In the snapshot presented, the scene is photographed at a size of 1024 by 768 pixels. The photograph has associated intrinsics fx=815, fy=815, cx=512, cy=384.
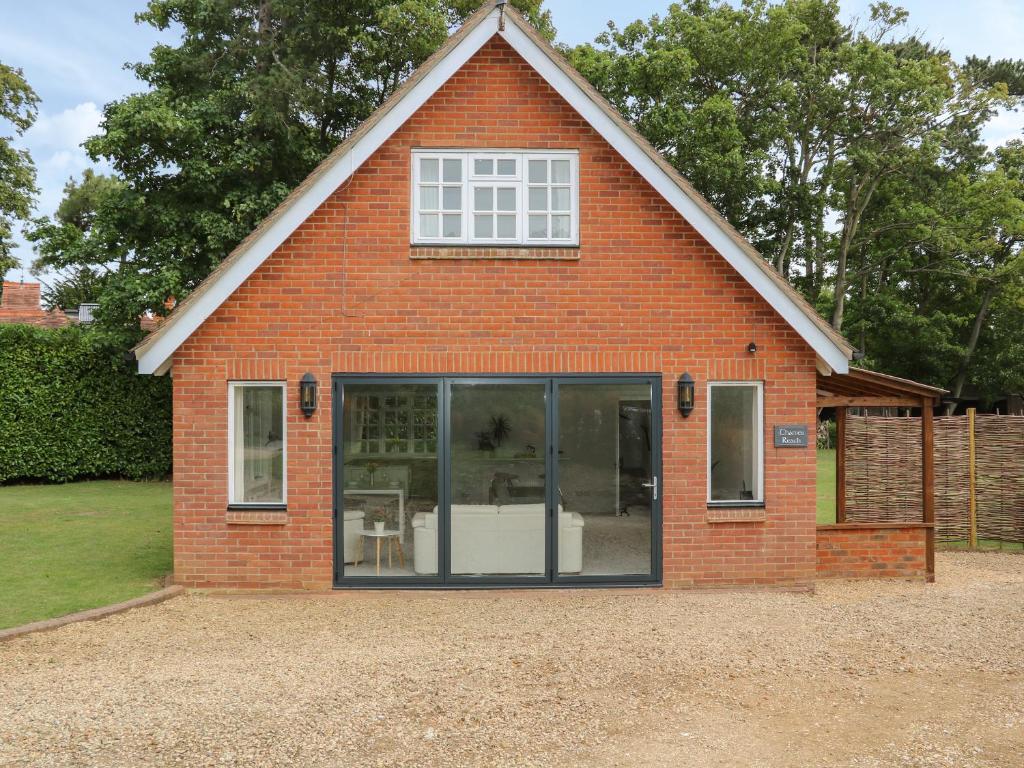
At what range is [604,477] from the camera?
10.3 m

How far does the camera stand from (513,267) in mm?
9984

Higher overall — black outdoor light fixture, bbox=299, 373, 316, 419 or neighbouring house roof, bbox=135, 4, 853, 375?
neighbouring house roof, bbox=135, 4, 853, 375

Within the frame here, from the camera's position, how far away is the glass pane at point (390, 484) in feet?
32.8

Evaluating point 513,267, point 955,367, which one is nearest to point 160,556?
point 513,267

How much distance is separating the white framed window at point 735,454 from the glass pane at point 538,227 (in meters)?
2.81

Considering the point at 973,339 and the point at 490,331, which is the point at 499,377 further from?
the point at 973,339

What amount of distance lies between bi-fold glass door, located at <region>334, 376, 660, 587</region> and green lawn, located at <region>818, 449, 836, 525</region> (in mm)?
4836

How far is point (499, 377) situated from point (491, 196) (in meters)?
2.23

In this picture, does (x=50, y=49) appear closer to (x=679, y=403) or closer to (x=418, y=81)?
(x=418, y=81)

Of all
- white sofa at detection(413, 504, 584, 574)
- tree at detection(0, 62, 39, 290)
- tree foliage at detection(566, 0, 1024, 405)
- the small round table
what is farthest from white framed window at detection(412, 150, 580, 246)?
tree at detection(0, 62, 39, 290)

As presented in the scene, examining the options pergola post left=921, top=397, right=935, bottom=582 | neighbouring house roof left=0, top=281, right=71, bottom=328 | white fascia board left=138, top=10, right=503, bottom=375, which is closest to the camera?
white fascia board left=138, top=10, right=503, bottom=375

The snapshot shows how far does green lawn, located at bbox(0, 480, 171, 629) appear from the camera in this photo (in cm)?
959

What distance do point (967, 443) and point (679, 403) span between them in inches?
245

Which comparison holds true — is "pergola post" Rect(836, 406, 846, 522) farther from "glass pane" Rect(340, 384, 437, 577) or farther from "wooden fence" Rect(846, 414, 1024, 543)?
"glass pane" Rect(340, 384, 437, 577)
